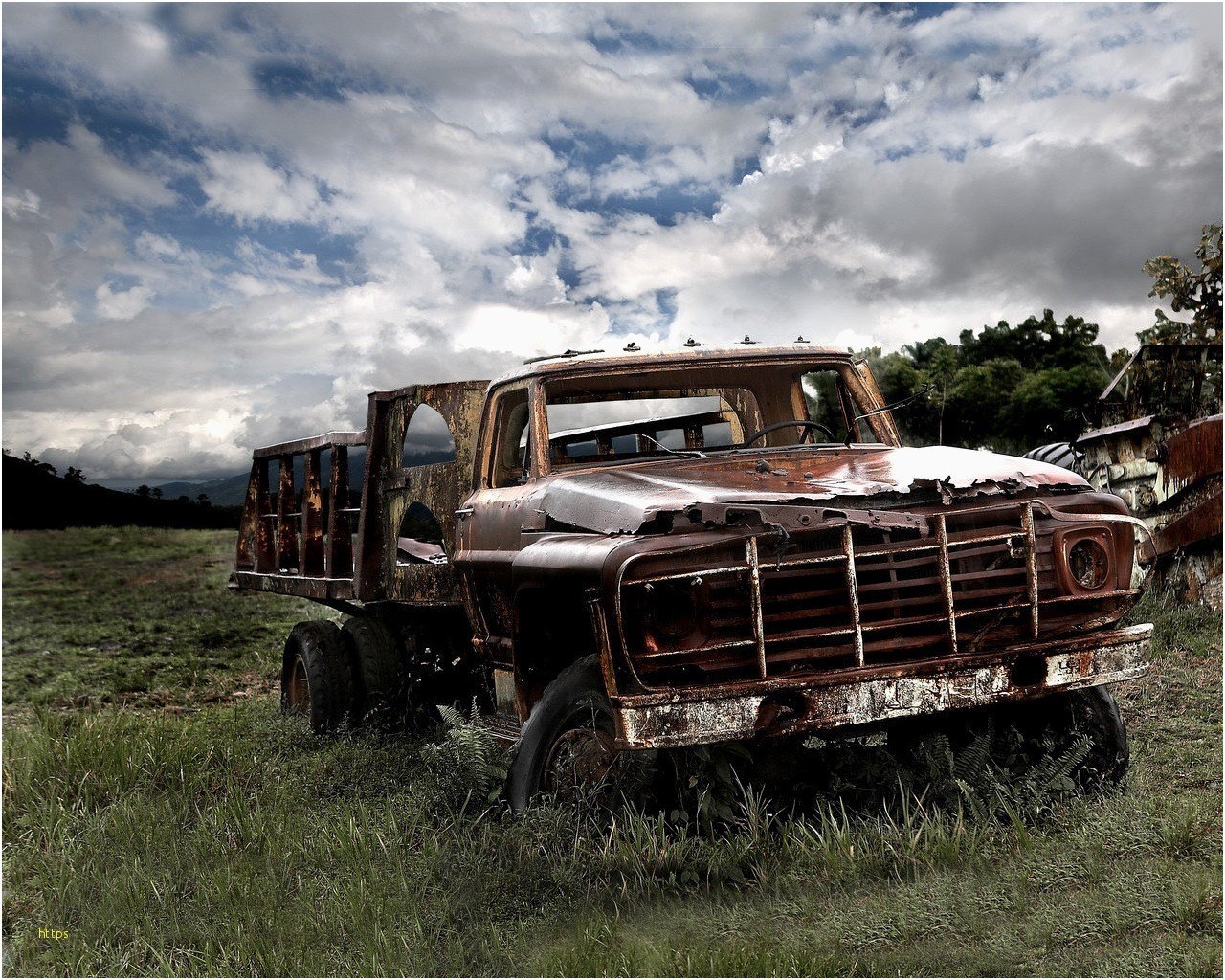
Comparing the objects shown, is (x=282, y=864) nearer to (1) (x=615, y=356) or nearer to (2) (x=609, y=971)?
(2) (x=609, y=971)

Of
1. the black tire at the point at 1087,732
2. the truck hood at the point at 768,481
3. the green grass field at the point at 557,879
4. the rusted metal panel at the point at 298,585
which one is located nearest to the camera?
the green grass field at the point at 557,879

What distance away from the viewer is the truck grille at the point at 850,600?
4.56 metres

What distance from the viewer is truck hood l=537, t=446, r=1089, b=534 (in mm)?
4723

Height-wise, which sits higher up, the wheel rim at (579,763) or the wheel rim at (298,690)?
the wheel rim at (579,763)

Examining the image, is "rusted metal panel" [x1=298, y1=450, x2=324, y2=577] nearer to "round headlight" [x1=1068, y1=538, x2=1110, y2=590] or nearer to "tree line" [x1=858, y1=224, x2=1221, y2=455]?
"round headlight" [x1=1068, y1=538, x2=1110, y2=590]

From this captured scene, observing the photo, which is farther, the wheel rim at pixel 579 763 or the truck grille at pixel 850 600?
the wheel rim at pixel 579 763

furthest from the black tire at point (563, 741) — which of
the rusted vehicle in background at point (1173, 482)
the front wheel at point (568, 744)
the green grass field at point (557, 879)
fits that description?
the rusted vehicle in background at point (1173, 482)

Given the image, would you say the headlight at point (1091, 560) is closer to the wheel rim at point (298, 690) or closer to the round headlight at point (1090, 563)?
the round headlight at point (1090, 563)

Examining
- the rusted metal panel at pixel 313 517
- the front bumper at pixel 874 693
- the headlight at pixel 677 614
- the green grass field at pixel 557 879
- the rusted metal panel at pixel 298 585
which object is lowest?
the green grass field at pixel 557 879

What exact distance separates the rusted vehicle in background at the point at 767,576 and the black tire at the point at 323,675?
7.23 feet

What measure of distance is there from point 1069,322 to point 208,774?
3001 cm

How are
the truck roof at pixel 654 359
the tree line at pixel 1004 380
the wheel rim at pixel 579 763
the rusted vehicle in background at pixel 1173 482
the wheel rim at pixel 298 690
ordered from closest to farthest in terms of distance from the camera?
the wheel rim at pixel 579 763, the truck roof at pixel 654 359, the wheel rim at pixel 298 690, the rusted vehicle in background at pixel 1173 482, the tree line at pixel 1004 380

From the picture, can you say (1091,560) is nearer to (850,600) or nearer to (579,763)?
(850,600)

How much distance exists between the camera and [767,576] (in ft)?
15.3
